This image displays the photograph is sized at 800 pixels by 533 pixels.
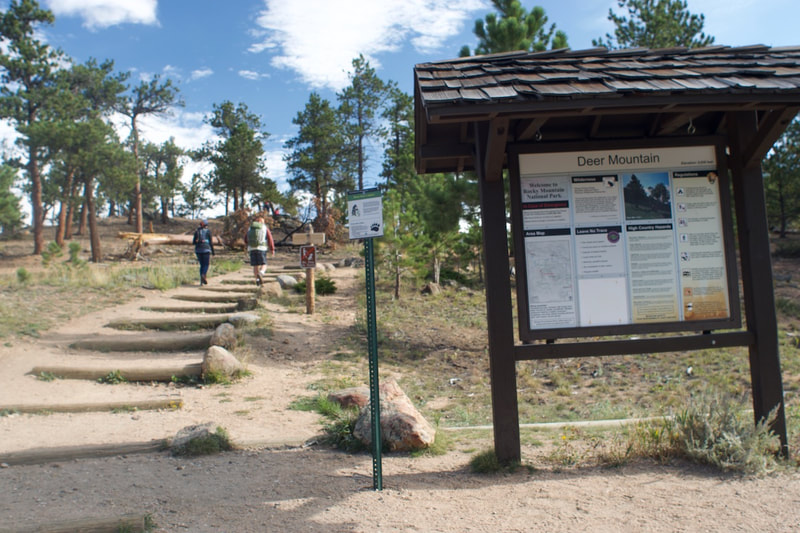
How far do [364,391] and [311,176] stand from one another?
95.9 ft

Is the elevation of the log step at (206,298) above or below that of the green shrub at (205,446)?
above

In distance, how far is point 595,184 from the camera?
478 cm

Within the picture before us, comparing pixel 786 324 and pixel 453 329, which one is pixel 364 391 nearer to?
pixel 453 329

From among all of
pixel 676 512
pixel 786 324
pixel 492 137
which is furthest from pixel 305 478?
pixel 786 324

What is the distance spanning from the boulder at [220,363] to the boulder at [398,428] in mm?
3593

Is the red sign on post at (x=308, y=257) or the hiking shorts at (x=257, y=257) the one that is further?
the hiking shorts at (x=257, y=257)

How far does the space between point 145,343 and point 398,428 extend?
6.09 metres

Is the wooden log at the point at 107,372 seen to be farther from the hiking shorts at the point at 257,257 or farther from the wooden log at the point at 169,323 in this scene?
the hiking shorts at the point at 257,257

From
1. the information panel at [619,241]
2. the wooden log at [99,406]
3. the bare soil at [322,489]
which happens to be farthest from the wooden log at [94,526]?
the wooden log at [99,406]

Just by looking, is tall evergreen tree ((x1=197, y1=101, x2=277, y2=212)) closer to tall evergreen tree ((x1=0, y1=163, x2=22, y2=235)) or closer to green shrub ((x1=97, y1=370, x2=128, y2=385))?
tall evergreen tree ((x1=0, y1=163, x2=22, y2=235))

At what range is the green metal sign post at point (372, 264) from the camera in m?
4.20

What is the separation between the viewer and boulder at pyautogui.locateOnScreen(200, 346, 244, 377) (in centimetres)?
845

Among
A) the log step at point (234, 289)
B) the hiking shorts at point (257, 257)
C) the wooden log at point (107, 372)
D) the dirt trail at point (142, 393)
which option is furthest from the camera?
the hiking shorts at point (257, 257)

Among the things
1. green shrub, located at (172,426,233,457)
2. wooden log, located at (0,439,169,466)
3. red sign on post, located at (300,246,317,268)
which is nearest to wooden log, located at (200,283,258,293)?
red sign on post, located at (300,246,317,268)
